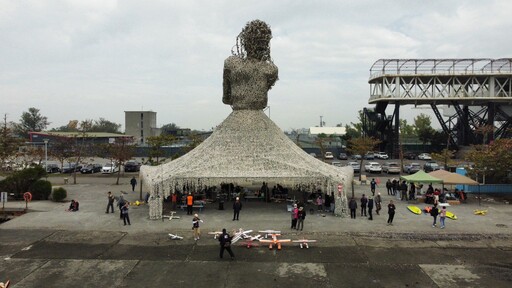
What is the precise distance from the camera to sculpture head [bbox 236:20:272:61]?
25391 mm

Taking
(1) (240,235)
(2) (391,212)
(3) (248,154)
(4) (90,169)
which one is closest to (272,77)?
(3) (248,154)

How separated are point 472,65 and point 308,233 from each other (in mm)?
55255

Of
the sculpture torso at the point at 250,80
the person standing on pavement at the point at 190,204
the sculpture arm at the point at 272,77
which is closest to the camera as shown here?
the person standing on pavement at the point at 190,204

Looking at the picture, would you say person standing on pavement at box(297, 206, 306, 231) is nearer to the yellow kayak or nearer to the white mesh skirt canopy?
the white mesh skirt canopy

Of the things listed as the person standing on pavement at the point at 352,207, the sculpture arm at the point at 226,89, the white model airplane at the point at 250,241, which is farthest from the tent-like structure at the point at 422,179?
the white model airplane at the point at 250,241

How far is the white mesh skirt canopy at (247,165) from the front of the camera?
21047 mm

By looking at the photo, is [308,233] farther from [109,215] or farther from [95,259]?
[109,215]

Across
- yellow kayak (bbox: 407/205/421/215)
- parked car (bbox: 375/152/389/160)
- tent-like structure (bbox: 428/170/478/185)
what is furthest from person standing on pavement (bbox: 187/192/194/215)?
parked car (bbox: 375/152/389/160)

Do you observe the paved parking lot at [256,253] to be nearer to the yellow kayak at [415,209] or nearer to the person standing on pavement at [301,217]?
the person standing on pavement at [301,217]

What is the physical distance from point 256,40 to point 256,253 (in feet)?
49.1

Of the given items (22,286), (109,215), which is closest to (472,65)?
(109,215)

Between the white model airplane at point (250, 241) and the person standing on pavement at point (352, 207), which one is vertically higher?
the person standing on pavement at point (352, 207)

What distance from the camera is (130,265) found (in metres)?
13.8

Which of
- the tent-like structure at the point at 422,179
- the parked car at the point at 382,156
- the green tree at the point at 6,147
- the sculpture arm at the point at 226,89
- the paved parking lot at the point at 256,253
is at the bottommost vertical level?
the paved parking lot at the point at 256,253
